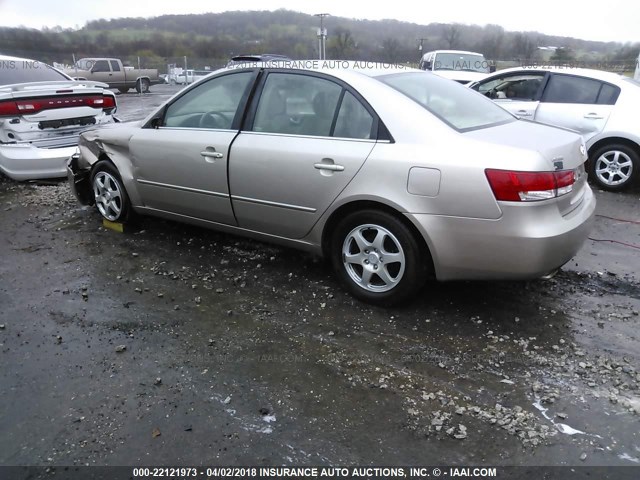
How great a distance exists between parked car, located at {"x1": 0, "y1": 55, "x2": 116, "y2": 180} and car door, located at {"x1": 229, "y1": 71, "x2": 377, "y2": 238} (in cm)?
350

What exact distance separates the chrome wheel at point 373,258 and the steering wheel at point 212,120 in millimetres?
1421

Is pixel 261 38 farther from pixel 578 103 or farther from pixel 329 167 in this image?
pixel 329 167

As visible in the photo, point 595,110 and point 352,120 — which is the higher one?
point 352,120

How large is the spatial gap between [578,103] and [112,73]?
79.6ft

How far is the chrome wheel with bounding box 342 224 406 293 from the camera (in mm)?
3332

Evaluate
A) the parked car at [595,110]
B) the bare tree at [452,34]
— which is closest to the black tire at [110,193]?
the parked car at [595,110]

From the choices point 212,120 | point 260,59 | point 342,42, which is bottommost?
point 212,120

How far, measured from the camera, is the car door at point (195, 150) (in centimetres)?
400

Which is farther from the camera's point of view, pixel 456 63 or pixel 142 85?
pixel 142 85

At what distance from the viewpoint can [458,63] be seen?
14656 mm

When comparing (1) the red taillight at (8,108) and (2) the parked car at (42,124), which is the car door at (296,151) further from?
(1) the red taillight at (8,108)

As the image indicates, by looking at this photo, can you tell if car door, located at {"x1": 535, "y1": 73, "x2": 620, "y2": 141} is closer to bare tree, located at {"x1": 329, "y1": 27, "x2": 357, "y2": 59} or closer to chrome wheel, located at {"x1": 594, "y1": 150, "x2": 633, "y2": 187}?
chrome wheel, located at {"x1": 594, "y1": 150, "x2": 633, "y2": 187}

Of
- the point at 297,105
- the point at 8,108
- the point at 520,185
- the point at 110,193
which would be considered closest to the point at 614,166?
the point at 520,185

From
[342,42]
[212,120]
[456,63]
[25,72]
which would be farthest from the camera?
[342,42]
